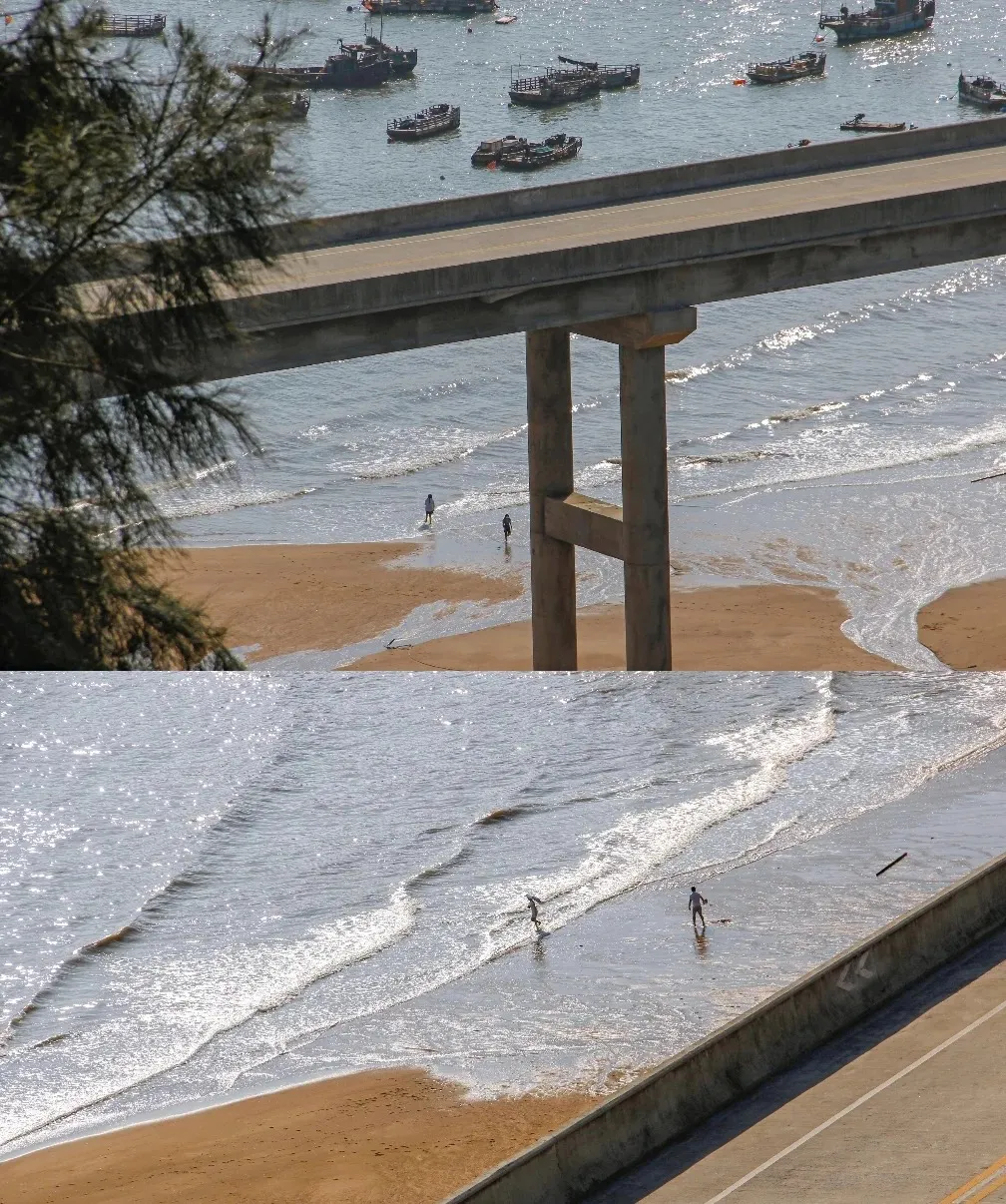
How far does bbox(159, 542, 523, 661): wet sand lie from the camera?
126 feet

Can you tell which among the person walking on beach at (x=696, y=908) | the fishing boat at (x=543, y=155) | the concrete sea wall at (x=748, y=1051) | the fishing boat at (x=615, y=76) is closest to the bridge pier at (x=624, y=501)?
the person walking on beach at (x=696, y=908)

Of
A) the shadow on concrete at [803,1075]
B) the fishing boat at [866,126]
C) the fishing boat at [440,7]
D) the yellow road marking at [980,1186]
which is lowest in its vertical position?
the fishing boat at [866,126]

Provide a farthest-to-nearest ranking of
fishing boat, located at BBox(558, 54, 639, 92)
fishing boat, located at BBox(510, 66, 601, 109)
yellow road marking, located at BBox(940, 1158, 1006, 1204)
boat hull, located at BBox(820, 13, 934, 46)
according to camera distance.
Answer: boat hull, located at BBox(820, 13, 934, 46)
fishing boat, located at BBox(558, 54, 639, 92)
fishing boat, located at BBox(510, 66, 601, 109)
yellow road marking, located at BBox(940, 1158, 1006, 1204)

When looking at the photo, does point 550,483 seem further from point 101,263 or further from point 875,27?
point 875,27

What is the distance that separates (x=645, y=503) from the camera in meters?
30.0

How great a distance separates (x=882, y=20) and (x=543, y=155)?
4438 cm

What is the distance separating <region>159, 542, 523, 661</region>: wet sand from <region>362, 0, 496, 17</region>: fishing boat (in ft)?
322

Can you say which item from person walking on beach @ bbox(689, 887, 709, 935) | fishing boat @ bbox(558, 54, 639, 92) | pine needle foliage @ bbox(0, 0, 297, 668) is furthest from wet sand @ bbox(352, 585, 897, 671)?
fishing boat @ bbox(558, 54, 639, 92)

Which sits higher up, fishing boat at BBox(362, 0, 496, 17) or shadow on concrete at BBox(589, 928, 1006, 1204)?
fishing boat at BBox(362, 0, 496, 17)

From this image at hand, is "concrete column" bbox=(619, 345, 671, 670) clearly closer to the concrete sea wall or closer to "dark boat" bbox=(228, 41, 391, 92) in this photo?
the concrete sea wall

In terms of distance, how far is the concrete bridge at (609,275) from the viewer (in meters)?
26.1

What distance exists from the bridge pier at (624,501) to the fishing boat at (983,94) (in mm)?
79907

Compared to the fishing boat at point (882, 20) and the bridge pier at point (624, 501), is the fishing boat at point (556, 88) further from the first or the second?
the bridge pier at point (624, 501)

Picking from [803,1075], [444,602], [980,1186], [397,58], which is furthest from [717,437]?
[397,58]
